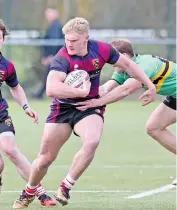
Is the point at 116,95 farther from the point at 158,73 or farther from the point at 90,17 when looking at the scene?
the point at 90,17

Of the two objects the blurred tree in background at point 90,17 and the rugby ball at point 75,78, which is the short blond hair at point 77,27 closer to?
the rugby ball at point 75,78

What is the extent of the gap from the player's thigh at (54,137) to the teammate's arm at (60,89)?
0.37m

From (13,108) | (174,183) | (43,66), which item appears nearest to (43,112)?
(13,108)

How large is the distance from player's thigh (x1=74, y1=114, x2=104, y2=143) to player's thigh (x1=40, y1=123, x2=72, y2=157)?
11 cm

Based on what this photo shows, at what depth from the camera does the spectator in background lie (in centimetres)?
2328

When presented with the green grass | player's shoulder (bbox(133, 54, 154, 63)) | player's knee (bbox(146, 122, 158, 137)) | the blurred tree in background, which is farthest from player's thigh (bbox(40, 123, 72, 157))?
the blurred tree in background

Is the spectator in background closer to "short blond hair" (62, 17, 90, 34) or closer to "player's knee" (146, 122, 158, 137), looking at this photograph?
"player's knee" (146, 122, 158, 137)

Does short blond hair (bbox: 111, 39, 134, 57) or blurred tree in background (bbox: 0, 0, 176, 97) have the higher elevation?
short blond hair (bbox: 111, 39, 134, 57)

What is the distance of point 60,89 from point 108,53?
71 cm

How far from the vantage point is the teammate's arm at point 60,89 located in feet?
26.9

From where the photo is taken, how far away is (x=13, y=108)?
21109mm

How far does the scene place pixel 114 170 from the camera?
1183cm

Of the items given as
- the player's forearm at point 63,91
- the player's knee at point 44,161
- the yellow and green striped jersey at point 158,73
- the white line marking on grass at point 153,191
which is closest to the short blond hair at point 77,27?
the player's forearm at point 63,91

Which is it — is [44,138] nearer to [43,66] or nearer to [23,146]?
[23,146]
